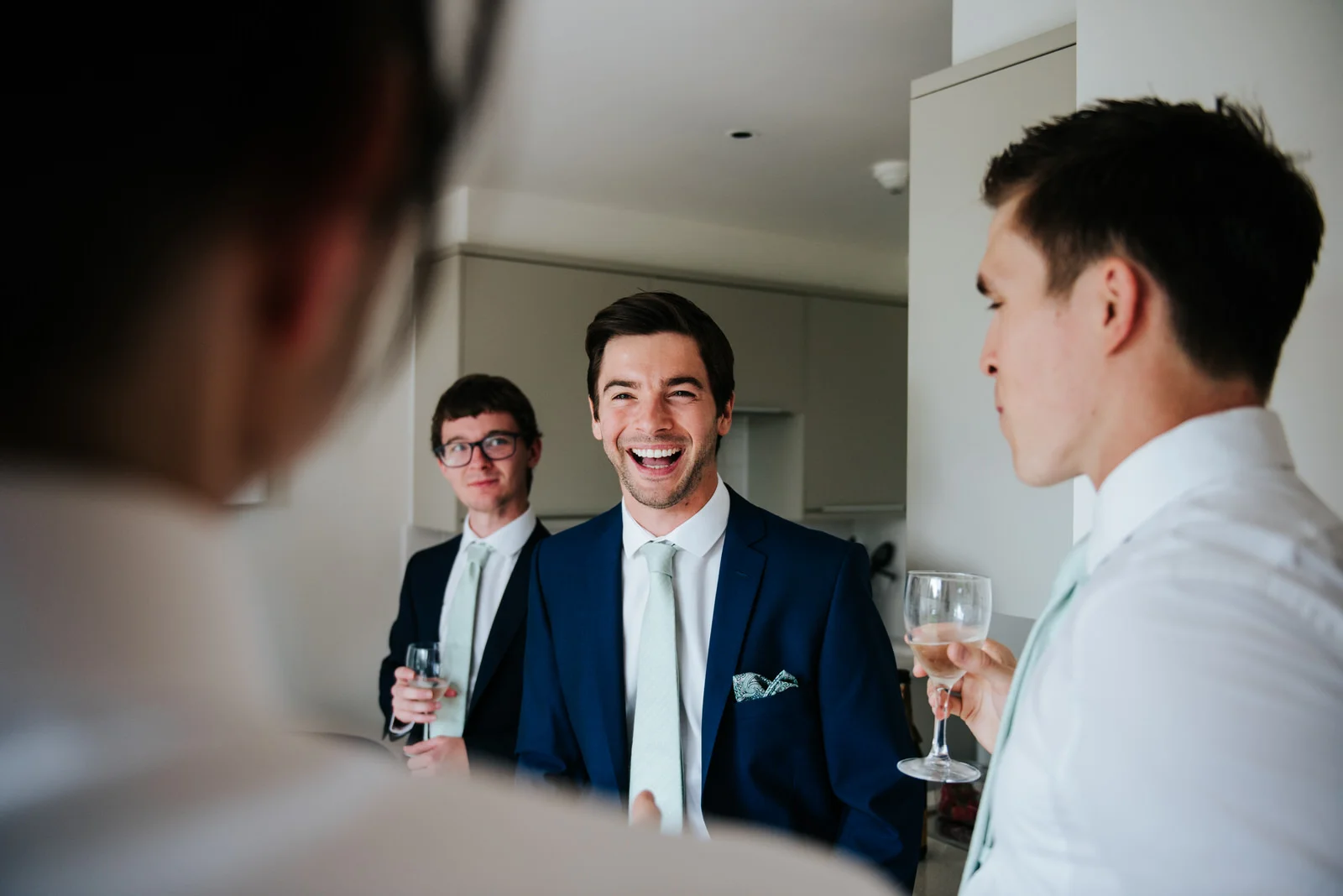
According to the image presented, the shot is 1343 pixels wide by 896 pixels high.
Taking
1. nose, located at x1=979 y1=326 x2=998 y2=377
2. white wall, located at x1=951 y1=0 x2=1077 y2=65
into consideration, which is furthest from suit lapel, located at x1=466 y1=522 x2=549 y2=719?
white wall, located at x1=951 y1=0 x2=1077 y2=65

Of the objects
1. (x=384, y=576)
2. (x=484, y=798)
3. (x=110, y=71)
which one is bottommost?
(x=384, y=576)

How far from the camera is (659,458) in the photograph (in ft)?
5.49

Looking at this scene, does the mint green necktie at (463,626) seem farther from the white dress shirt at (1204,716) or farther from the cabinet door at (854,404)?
the cabinet door at (854,404)

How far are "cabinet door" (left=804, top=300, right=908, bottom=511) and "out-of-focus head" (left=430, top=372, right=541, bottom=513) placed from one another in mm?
2098

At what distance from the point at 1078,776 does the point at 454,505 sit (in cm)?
301

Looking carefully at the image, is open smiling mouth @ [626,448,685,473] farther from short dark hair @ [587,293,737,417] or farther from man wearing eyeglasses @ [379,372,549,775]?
man wearing eyeglasses @ [379,372,549,775]

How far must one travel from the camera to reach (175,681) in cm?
17

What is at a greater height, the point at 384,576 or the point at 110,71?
the point at 110,71

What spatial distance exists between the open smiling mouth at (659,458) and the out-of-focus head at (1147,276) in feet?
2.51

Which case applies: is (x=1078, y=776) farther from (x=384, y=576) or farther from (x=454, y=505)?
(x=384, y=576)

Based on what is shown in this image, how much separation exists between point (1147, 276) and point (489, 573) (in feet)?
5.86

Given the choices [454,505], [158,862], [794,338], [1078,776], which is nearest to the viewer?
[158,862]

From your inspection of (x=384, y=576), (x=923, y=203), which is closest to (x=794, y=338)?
(x=384, y=576)

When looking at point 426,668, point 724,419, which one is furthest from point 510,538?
point 724,419
